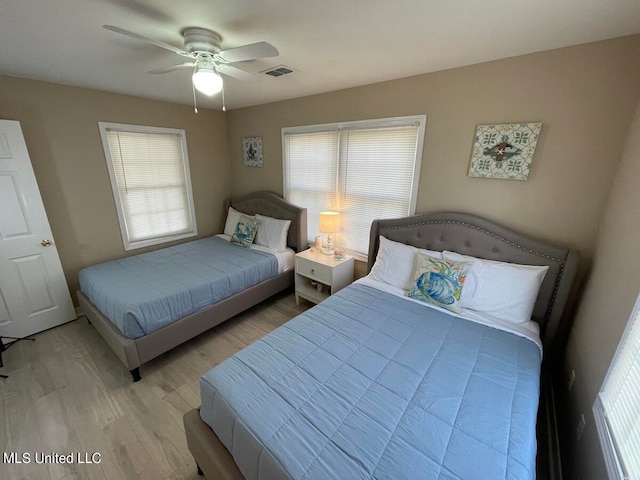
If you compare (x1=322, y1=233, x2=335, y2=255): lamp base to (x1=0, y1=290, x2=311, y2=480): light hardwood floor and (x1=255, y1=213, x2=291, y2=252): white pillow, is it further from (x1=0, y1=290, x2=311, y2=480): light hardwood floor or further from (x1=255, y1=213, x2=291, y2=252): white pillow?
(x1=0, y1=290, x2=311, y2=480): light hardwood floor

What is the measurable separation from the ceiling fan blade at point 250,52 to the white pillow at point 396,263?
5.59ft

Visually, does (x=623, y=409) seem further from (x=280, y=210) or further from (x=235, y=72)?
(x=280, y=210)

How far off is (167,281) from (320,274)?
4.84ft

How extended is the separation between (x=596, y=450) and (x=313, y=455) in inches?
47.1

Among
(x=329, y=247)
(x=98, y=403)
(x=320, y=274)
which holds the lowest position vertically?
(x=98, y=403)

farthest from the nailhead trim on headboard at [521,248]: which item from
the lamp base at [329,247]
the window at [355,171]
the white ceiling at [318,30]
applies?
the white ceiling at [318,30]

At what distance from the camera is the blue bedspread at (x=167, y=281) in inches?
78.7

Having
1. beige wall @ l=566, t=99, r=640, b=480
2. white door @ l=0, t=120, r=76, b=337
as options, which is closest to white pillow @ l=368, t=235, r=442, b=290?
beige wall @ l=566, t=99, r=640, b=480

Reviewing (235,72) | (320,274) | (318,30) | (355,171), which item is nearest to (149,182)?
(235,72)

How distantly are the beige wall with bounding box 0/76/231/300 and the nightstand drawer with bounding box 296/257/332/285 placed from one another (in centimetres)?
220

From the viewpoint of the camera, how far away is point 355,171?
271 cm

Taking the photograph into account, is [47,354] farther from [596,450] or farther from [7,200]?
[596,450]

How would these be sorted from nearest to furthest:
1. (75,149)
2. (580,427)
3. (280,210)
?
1. (580,427)
2. (75,149)
3. (280,210)

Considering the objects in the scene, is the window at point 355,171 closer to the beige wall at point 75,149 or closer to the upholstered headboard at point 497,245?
the upholstered headboard at point 497,245
